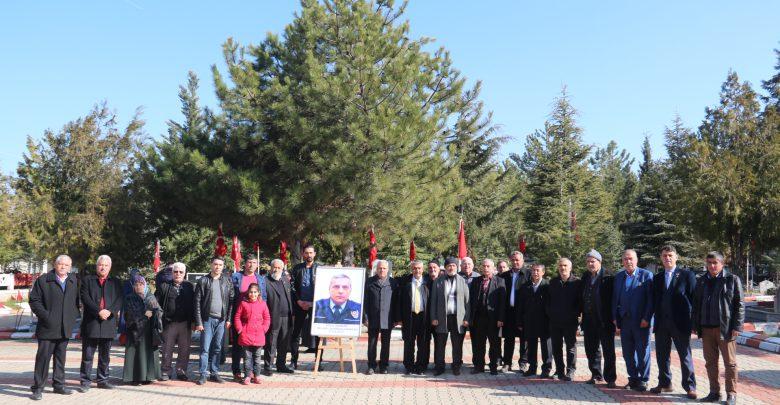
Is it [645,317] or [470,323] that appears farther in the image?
[470,323]

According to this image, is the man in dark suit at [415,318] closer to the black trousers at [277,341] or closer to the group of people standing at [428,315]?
the group of people standing at [428,315]

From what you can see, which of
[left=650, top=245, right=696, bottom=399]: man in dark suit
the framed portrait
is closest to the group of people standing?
[left=650, top=245, right=696, bottom=399]: man in dark suit

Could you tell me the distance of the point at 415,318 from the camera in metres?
10.4

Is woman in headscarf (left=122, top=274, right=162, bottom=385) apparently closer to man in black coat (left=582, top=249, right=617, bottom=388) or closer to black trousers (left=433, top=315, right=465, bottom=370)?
black trousers (left=433, top=315, right=465, bottom=370)

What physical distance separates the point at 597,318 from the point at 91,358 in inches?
286

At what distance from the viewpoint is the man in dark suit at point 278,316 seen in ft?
33.4

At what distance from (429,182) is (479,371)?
6.83 meters

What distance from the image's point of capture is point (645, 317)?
8.60 metres

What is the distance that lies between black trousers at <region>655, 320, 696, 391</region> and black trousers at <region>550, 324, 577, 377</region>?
128 centimetres

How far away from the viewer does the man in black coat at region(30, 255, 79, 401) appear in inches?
337

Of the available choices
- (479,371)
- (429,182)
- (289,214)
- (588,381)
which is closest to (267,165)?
(289,214)

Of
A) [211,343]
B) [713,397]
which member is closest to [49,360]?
[211,343]

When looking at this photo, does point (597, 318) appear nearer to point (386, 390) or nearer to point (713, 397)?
point (713, 397)

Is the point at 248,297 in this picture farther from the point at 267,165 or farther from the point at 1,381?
the point at 267,165
